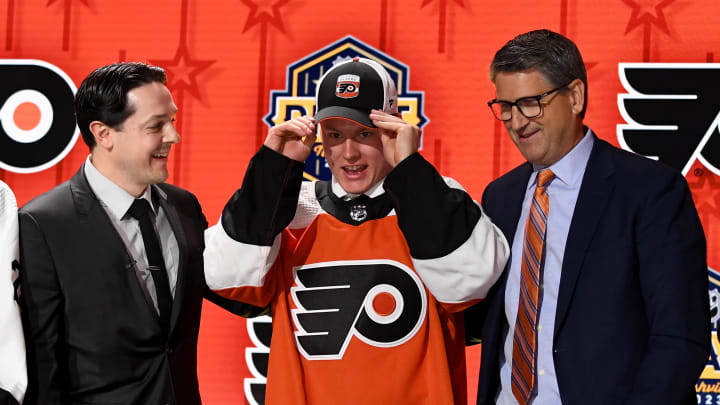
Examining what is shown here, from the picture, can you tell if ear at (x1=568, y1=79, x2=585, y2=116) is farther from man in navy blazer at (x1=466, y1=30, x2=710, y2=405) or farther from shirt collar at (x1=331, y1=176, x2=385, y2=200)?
shirt collar at (x1=331, y1=176, x2=385, y2=200)

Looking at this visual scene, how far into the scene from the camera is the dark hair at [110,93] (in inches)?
74.9

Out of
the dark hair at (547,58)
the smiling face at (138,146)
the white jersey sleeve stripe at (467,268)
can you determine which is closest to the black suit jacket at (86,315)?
the smiling face at (138,146)

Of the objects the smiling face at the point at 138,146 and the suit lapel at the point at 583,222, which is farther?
the smiling face at the point at 138,146

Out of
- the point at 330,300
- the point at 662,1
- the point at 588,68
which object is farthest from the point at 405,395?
the point at 662,1

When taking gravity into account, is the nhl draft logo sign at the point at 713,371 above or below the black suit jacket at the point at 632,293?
below

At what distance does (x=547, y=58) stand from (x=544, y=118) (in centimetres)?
14

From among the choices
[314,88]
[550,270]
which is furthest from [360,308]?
[314,88]

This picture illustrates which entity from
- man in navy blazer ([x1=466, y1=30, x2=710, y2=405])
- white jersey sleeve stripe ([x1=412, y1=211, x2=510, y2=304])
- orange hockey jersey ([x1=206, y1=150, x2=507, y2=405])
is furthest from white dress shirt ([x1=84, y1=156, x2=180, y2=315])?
man in navy blazer ([x1=466, y1=30, x2=710, y2=405])

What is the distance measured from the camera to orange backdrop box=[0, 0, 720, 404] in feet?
9.45

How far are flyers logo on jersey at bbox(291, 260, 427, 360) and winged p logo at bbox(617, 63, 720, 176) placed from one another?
1.65 meters

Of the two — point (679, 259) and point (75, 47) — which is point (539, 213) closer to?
point (679, 259)

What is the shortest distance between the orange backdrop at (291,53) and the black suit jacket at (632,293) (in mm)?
1481

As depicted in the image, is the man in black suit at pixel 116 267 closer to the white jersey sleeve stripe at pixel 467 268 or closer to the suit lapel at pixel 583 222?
the white jersey sleeve stripe at pixel 467 268

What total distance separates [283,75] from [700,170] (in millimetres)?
1792
